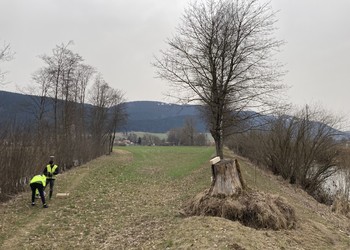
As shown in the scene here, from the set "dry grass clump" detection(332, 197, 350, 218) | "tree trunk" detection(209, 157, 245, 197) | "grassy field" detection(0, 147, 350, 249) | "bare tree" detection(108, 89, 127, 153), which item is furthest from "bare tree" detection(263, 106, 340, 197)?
"bare tree" detection(108, 89, 127, 153)

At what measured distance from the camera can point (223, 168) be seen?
36.3 feet

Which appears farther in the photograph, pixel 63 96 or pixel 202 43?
pixel 63 96

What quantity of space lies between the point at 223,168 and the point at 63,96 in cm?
2626

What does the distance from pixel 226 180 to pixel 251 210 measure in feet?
4.14

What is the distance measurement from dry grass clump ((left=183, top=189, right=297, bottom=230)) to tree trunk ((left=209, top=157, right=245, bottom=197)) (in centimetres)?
18

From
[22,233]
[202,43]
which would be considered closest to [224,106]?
[202,43]

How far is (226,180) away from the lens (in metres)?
10.8

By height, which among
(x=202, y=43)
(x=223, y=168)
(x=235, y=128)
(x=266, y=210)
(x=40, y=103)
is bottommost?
(x=266, y=210)

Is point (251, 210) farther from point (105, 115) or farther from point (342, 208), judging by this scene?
point (105, 115)

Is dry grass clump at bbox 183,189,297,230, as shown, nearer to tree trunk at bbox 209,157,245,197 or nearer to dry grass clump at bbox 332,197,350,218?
tree trunk at bbox 209,157,245,197

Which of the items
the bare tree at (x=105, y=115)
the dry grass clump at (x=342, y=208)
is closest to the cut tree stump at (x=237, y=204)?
the dry grass clump at (x=342, y=208)

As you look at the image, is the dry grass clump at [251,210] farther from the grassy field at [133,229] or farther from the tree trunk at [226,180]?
the grassy field at [133,229]

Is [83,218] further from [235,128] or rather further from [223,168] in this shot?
[235,128]

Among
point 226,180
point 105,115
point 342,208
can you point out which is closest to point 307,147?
point 342,208
